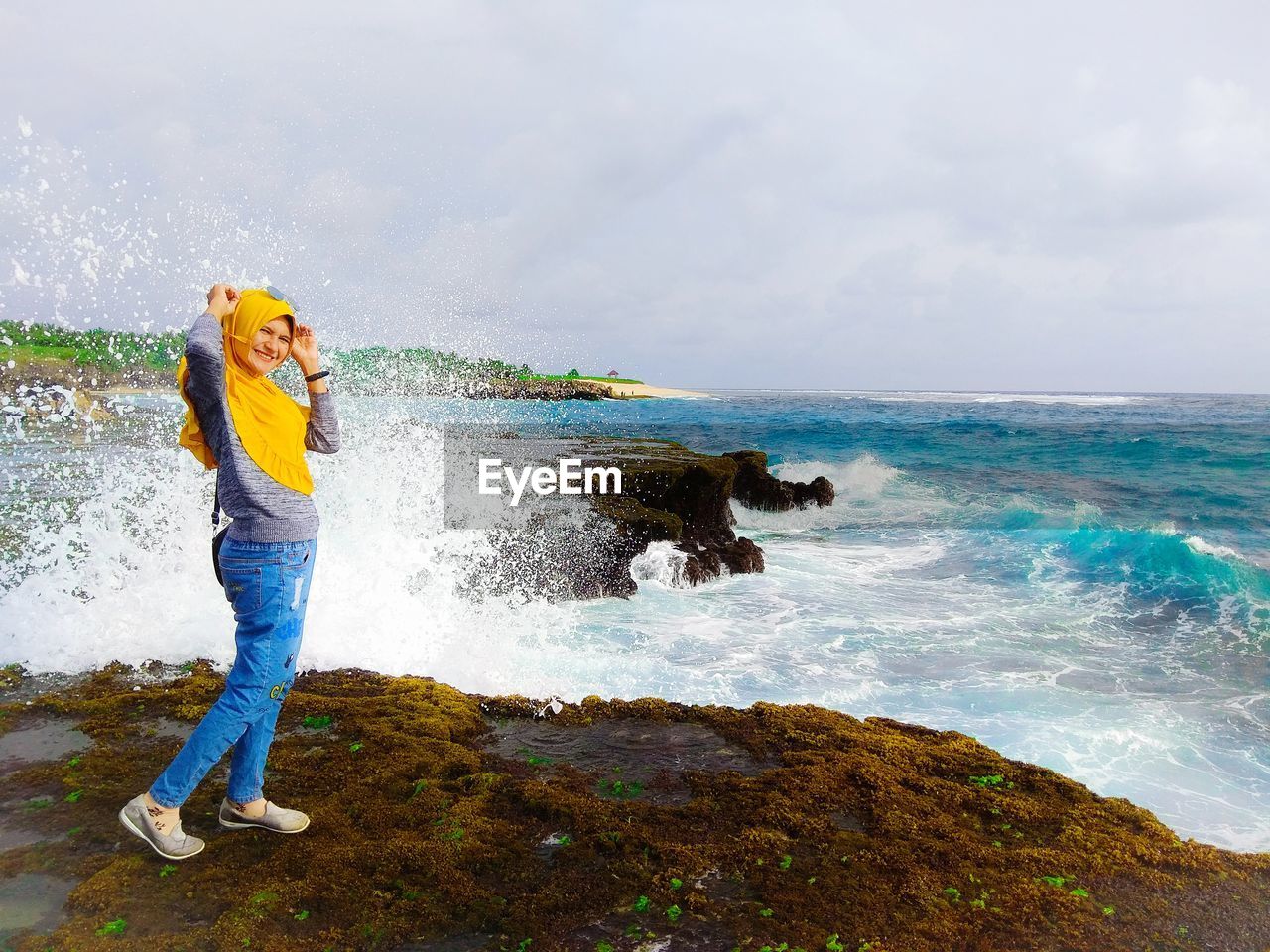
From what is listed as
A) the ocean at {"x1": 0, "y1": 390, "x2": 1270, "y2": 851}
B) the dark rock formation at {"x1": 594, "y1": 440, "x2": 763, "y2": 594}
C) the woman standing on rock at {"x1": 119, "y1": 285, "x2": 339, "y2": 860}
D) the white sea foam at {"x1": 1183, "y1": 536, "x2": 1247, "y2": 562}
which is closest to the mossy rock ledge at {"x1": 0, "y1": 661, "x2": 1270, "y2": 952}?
the woman standing on rock at {"x1": 119, "y1": 285, "x2": 339, "y2": 860}

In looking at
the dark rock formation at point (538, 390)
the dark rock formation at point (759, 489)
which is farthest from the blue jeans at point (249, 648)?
the dark rock formation at point (538, 390)

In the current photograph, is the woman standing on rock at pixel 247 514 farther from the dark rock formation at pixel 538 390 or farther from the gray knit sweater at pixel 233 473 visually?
the dark rock formation at pixel 538 390

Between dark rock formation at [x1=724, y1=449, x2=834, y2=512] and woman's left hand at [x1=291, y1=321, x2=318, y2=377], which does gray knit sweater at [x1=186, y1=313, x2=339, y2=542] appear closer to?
woman's left hand at [x1=291, y1=321, x2=318, y2=377]

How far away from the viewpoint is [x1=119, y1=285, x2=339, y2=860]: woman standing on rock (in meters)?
3.11

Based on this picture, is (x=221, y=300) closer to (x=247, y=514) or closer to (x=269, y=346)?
(x=269, y=346)

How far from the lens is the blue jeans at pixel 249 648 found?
3145mm

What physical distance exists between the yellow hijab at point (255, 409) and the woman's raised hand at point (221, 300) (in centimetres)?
3

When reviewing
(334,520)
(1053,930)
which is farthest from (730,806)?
(334,520)

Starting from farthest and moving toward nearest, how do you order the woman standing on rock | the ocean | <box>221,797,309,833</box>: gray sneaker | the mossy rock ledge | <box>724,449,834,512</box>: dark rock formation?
<box>724,449,834,512</box>: dark rock formation
the ocean
<box>221,797,309,833</box>: gray sneaker
the woman standing on rock
the mossy rock ledge

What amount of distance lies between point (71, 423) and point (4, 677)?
3064 centimetres

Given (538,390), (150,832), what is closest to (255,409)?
(150,832)

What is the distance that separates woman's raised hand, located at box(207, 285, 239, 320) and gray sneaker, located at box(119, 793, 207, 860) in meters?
2.21

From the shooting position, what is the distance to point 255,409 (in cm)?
319

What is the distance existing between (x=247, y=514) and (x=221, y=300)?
3.20 ft
